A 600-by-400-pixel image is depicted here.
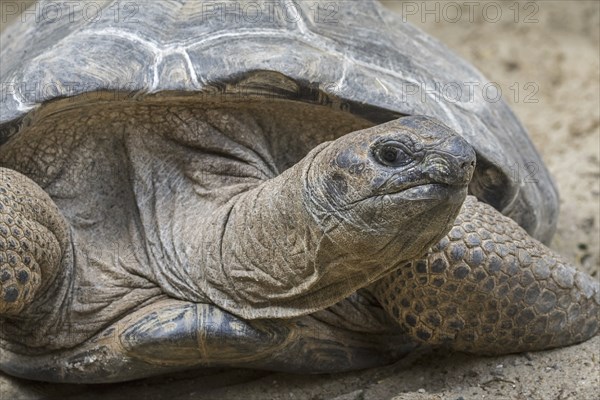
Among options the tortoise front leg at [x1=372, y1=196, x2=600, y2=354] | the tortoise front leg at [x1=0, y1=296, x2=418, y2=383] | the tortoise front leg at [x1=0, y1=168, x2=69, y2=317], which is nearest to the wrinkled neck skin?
the tortoise front leg at [x1=0, y1=296, x2=418, y2=383]

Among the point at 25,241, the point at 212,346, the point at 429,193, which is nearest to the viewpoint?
the point at 429,193

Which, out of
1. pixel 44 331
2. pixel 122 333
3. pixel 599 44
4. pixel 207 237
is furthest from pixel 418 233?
pixel 599 44

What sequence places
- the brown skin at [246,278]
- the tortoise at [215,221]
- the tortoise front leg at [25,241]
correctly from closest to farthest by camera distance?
1. the brown skin at [246,278]
2. the tortoise front leg at [25,241]
3. the tortoise at [215,221]

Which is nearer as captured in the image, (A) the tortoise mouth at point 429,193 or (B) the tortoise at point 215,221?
(A) the tortoise mouth at point 429,193

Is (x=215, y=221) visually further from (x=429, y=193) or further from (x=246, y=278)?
(x=429, y=193)

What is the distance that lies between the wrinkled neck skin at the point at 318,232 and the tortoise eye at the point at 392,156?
0.02 metres

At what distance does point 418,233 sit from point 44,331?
1.44 metres

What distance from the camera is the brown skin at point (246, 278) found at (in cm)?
326

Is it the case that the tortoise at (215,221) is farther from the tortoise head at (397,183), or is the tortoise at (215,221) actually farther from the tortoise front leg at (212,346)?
the tortoise head at (397,183)

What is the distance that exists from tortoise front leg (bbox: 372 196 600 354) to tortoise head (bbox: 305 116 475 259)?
1.57ft

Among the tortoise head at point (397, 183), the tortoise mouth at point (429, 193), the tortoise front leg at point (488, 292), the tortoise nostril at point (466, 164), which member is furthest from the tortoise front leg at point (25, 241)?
the tortoise nostril at point (466, 164)

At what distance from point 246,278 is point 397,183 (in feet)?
2.39

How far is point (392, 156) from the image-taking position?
119 inches

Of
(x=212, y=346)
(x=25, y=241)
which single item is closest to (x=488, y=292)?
(x=212, y=346)
